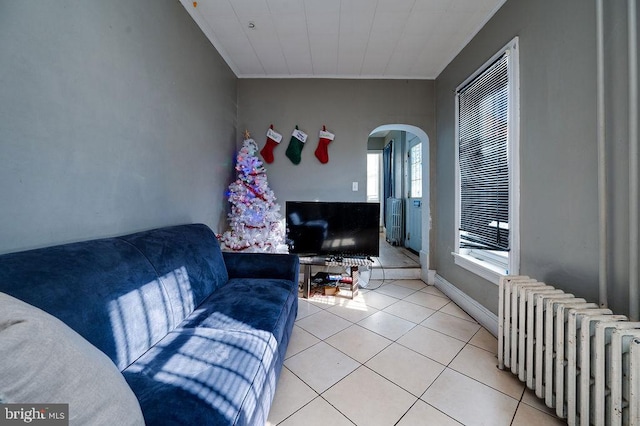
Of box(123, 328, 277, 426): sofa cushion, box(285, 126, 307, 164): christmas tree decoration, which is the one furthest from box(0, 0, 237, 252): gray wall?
box(285, 126, 307, 164): christmas tree decoration

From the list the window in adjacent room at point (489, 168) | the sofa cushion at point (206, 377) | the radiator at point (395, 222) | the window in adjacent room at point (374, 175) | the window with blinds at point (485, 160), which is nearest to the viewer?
the sofa cushion at point (206, 377)

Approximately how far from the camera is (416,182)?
442 centimetres

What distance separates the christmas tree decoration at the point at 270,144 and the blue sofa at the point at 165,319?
1.76m

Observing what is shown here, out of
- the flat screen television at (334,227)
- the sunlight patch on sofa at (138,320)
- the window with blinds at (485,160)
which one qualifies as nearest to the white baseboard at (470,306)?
the window with blinds at (485,160)

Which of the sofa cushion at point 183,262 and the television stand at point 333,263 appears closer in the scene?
the sofa cushion at point 183,262

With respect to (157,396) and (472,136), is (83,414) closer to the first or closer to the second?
(157,396)

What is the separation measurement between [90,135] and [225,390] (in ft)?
4.30

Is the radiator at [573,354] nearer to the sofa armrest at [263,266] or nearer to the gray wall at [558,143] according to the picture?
the gray wall at [558,143]

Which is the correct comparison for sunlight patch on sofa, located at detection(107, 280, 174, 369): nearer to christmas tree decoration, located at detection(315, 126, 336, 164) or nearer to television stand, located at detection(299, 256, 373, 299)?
television stand, located at detection(299, 256, 373, 299)

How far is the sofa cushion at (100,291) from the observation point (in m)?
0.76

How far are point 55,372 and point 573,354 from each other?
1.83m

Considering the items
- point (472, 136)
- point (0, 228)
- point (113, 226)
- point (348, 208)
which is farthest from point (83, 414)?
point (472, 136)

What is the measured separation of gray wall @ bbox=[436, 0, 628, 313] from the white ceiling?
467mm

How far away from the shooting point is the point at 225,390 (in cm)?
Answer: 82
